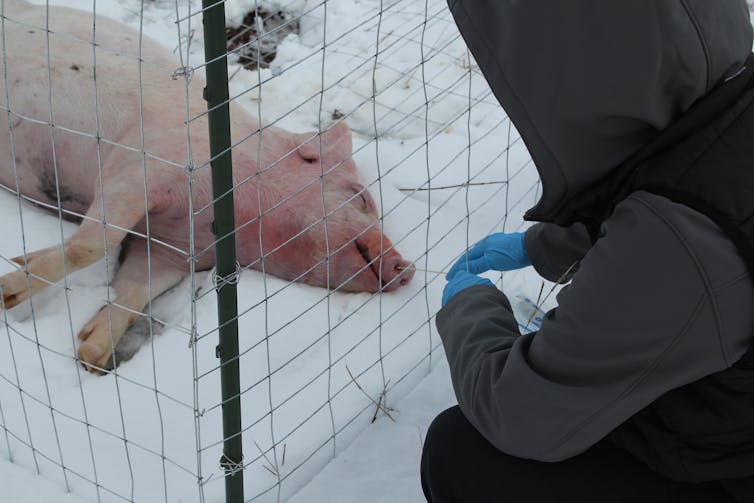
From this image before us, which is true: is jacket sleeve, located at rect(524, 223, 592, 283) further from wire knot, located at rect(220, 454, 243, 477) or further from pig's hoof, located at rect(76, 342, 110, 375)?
pig's hoof, located at rect(76, 342, 110, 375)

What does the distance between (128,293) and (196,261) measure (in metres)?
0.97

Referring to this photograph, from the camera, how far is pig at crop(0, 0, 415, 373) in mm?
2549

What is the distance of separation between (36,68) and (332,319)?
4.42ft

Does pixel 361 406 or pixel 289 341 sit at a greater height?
pixel 289 341

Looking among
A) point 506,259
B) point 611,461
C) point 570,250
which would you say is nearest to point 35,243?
point 506,259

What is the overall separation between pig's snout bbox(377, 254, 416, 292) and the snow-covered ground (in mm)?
36

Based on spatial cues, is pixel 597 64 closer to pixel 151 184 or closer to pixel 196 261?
pixel 196 261

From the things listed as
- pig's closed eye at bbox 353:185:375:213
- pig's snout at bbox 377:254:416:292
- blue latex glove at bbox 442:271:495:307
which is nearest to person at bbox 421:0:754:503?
blue latex glove at bbox 442:271:495:307

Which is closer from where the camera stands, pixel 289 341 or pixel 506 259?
pixel 506 259

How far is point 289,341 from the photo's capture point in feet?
7.81

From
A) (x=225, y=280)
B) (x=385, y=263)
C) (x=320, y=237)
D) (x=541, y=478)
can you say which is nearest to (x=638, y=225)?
(x=541, y=478)

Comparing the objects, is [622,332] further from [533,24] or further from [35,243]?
[35,243]

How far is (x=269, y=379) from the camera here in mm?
2016

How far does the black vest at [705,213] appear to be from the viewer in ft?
3.86
